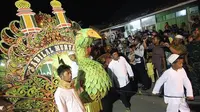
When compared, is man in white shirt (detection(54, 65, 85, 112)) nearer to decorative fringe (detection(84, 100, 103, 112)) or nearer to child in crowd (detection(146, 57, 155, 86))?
decorative fringe (detection(84, 100, 103, 112))

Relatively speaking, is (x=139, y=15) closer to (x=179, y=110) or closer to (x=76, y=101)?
(x=179, y=110)

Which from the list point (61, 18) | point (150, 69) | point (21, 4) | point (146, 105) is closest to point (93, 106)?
point (61, 18)

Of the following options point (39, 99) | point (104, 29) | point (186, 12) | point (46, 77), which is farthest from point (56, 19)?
point (104, 29)

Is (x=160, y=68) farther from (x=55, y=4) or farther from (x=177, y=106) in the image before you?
(x=55, y=4)

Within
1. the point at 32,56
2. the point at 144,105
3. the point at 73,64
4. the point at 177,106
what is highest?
the point at 32,56

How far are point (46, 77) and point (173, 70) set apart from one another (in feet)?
8.06

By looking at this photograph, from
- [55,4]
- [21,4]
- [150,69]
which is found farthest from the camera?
[150,69]

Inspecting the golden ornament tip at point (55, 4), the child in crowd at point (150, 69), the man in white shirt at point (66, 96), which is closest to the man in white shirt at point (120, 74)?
the golden ornament tip at point (55, 4)

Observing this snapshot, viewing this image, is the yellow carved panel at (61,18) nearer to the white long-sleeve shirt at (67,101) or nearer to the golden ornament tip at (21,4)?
the golden ornament tip at (21,4)

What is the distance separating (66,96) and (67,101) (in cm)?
7

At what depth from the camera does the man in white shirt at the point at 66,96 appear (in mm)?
3316

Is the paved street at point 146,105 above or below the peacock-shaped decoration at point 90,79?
below

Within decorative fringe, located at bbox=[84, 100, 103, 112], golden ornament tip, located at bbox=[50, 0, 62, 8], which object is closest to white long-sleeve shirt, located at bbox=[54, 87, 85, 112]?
decorative fringe, located at bbox=[84, 100, 103, 112]

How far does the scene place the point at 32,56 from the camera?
5340mm
